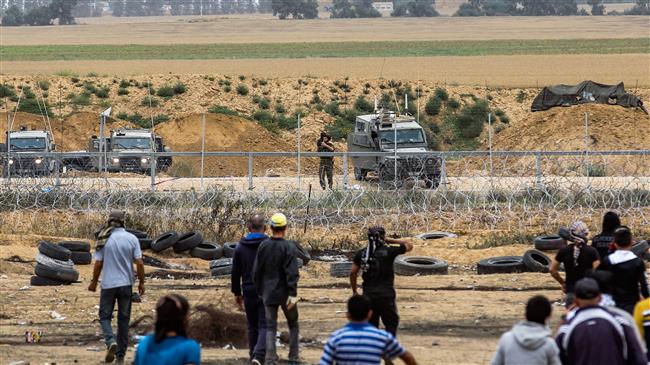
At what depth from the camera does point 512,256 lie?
70.4 ft

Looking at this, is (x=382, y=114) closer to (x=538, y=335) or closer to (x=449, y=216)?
(x=449, y=216)

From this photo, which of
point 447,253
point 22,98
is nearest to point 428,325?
point 447,253

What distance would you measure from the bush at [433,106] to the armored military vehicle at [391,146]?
745 inches

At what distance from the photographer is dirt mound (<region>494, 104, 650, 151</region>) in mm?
43719

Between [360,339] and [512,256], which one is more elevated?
[360,339]

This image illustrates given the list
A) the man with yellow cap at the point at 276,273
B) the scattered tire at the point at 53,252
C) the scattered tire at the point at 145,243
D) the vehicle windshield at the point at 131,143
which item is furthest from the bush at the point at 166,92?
the man with yellow cap at the point at 276,273

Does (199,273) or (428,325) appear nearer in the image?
(428,325)

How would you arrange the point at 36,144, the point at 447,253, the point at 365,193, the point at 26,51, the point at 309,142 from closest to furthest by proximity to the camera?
the point at 447,253 → the point at 365,193 → the point at 36,144 → the point at 309,142 → the point at 26,51

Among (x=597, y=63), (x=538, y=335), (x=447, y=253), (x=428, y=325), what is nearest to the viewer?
(x=538, y=335)

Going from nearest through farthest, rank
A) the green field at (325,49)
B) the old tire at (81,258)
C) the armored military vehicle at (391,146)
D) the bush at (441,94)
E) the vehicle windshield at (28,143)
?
the old tire at (81,258) → the armored military vehicle at (391,146) → the vehicle windshield at (28,143) → the bush at (441,94) → the green field at (325,49)

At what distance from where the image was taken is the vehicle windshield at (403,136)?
117ft

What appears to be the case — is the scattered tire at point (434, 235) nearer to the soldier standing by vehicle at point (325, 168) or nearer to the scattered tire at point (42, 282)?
the soldier standing by vehicle at point (325, 168)

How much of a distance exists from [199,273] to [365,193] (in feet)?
16.0

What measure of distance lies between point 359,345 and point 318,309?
8157mm
